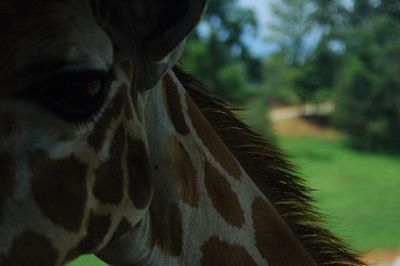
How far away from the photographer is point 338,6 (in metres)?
57.8

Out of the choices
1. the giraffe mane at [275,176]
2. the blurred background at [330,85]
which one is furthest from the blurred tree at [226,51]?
the giraffe mane at [275,176]

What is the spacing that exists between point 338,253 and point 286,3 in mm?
56341

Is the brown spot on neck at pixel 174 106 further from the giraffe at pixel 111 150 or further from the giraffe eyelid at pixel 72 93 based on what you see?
the giraffe eyelid at pixel 72 93

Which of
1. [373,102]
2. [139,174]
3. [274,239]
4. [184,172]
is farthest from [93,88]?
[373,102]

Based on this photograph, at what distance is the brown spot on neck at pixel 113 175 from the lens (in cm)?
149

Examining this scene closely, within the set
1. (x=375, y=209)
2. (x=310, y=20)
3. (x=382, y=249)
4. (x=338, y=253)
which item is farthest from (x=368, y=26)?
(x=338, y=253)

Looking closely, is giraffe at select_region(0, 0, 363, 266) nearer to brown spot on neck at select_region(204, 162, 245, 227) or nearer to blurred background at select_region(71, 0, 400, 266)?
brown spot on neck at select_region(204, 162, 245, 227)

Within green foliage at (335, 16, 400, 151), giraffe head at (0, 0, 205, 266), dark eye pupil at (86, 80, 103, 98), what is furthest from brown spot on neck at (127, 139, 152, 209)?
green foliage at (335, 16, 400, 151)

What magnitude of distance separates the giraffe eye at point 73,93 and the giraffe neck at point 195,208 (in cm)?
29

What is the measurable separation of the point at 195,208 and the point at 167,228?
122 mm

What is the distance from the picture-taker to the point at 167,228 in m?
1.84

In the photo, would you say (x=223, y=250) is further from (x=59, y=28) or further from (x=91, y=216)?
(x=59, y=28)

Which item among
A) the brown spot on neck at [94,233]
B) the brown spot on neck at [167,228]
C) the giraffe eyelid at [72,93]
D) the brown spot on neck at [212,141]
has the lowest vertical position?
the brown spot on neck at [94,233]

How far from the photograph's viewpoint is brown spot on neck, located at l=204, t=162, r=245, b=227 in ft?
6.53
